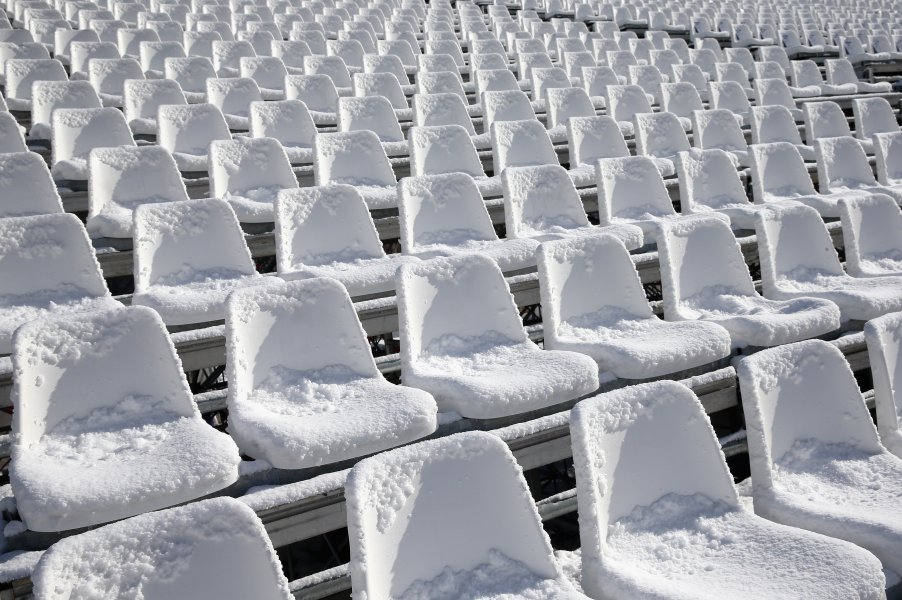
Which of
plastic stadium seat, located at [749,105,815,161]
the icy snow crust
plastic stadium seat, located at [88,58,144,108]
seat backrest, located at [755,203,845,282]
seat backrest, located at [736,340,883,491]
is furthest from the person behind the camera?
plastic stadium seat, located at [749,105,815,161]

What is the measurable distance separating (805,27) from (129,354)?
29.7 ft

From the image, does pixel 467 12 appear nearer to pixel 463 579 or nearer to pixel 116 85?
pixel 116 85

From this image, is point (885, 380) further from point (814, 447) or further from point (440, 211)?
point (440, 211)

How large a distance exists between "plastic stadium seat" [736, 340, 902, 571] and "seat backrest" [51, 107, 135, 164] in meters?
2.79

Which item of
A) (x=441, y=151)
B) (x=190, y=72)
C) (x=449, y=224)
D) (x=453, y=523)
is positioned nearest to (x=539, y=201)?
(x=449, y=224)

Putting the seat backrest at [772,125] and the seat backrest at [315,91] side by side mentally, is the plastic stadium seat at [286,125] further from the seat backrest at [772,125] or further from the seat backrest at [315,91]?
the seat backrest at [772,125]

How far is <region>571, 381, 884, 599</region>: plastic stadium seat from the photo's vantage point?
62.8 inches

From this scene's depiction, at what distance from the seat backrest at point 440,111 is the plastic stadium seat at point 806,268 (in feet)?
6.01

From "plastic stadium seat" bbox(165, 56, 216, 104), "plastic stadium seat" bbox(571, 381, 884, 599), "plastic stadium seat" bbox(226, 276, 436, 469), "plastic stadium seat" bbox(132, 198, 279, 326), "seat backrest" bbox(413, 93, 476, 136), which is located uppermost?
"plastic stadium seat" bbox(165, 56, 216, 104)

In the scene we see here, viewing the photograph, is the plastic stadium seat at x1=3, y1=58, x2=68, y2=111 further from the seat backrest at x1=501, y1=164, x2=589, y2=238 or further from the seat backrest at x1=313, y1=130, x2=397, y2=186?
the seat backrest at x1=501, y1=164, x2=589, y2=238

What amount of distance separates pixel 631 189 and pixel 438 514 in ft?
7.99

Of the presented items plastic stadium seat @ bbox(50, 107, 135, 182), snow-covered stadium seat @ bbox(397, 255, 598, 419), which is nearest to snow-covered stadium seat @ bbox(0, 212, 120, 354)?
snow-covered stadium seat @ bbox(397, 255, 598, 419)

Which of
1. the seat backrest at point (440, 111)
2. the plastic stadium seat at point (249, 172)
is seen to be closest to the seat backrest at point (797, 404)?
the plastic stadium seat at point (249, 172)

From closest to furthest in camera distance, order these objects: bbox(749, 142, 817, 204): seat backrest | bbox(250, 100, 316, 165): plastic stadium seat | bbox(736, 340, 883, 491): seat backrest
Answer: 1. bbox(736, 340, 883, 491): seat backrest
2. bbox(250, 100, 316, 165): plastic stadium seat
3. bbox(749, 142, 817, 204): seat backrest
